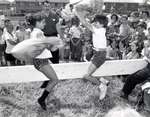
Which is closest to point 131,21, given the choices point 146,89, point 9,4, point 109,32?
point 109,32

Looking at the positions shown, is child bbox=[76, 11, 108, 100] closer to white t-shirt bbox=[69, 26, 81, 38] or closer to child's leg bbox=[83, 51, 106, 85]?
child's leg bbox=[83, 51, 106, 85]

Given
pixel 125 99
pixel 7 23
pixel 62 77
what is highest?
pixel 7 23

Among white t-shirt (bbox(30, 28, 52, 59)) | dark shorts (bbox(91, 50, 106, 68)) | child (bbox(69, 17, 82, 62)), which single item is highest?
white t-shirt (bbox(30, 28, 52, 59))

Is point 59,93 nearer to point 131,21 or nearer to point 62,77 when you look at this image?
point 62,77

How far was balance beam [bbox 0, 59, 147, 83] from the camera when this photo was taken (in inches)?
196

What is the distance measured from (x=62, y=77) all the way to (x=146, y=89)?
139 centimetres

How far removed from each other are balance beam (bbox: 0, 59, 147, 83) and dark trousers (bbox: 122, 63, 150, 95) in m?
0.45

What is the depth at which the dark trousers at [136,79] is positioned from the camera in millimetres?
5059

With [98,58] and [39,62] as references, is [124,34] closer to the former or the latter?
[98,58]

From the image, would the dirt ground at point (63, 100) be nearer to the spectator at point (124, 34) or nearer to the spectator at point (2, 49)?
the spectator at point (2, 49)

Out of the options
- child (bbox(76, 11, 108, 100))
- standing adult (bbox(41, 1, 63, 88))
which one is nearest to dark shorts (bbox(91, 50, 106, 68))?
child (bbox(76, 11, 108, 100))

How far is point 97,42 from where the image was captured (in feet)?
15.8

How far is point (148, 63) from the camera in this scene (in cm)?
518

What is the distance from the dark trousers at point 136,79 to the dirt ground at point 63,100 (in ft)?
0.70
